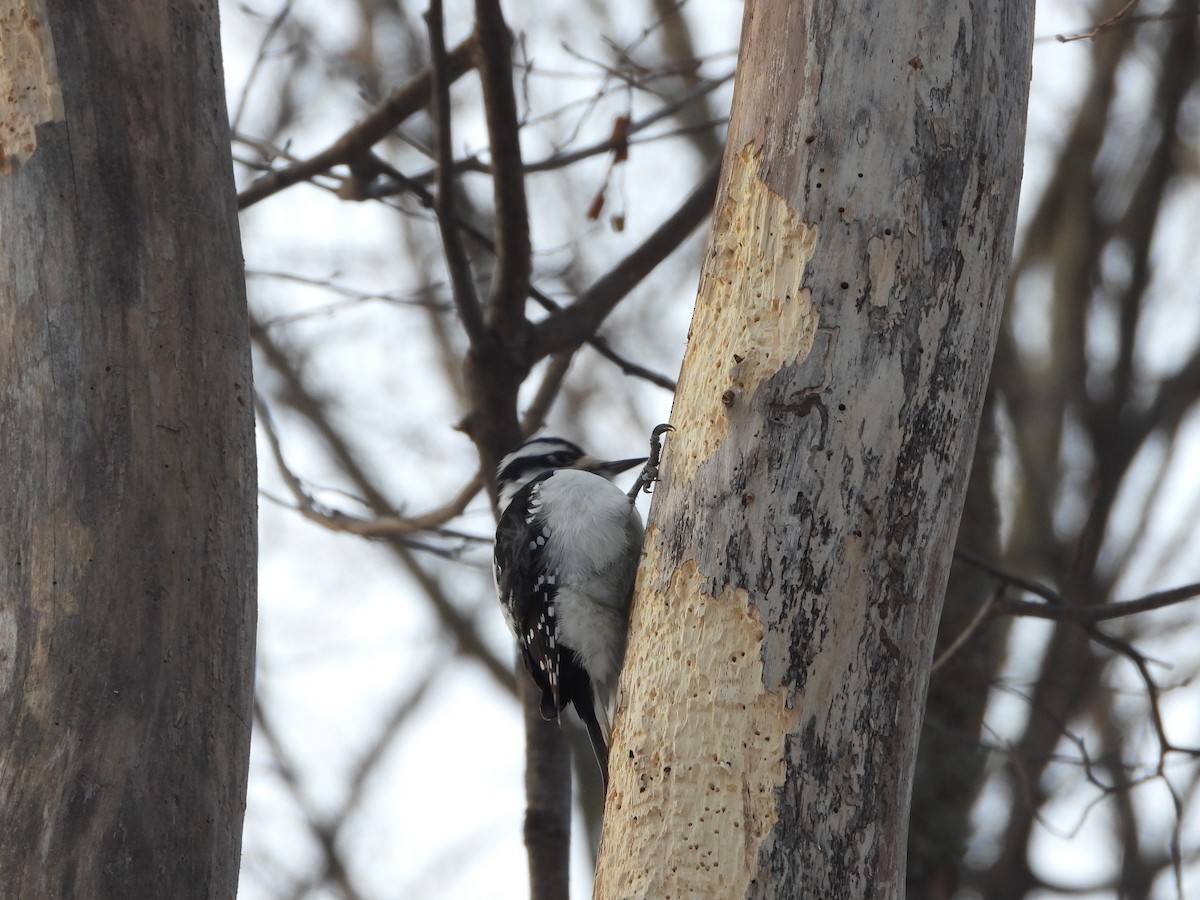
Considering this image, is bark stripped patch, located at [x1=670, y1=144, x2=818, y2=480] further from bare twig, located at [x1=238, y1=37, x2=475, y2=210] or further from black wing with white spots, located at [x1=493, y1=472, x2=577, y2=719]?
bare twig, located at [x1=238, y1=37, x2=475, y2=210]

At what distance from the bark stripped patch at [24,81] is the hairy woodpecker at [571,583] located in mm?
1719

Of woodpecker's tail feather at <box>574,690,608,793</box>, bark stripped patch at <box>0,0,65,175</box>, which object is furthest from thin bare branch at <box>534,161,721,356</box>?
bark stripped patch at <box>0,0,65,175</box>

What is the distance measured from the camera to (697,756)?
2123 millimetres

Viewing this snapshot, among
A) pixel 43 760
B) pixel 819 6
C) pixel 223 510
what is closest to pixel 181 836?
pixel 43 760

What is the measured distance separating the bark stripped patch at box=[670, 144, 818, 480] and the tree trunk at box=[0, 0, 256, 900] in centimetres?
92

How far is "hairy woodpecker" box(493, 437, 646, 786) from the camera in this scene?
11.1ft

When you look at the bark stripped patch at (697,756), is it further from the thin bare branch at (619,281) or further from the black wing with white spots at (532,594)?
the thin bare branch at (619,281)

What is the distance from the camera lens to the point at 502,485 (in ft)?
13.8

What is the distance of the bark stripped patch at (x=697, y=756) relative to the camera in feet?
6.71

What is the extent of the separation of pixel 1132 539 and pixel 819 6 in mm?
5274

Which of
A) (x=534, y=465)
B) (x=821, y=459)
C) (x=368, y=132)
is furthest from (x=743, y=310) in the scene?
(x=368, y=132)

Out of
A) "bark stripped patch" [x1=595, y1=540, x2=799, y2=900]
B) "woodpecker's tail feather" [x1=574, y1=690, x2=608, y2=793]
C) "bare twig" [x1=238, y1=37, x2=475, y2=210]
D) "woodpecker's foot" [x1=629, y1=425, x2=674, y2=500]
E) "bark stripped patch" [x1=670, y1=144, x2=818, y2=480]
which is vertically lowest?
"bark stripped patch" [x1=595, y1=540, x2=799, y2=900]

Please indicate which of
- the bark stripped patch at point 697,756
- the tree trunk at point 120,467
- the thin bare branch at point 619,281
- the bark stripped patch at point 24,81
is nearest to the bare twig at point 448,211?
the thin bare branch at point 619,281

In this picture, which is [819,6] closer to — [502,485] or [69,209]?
[69,209]
